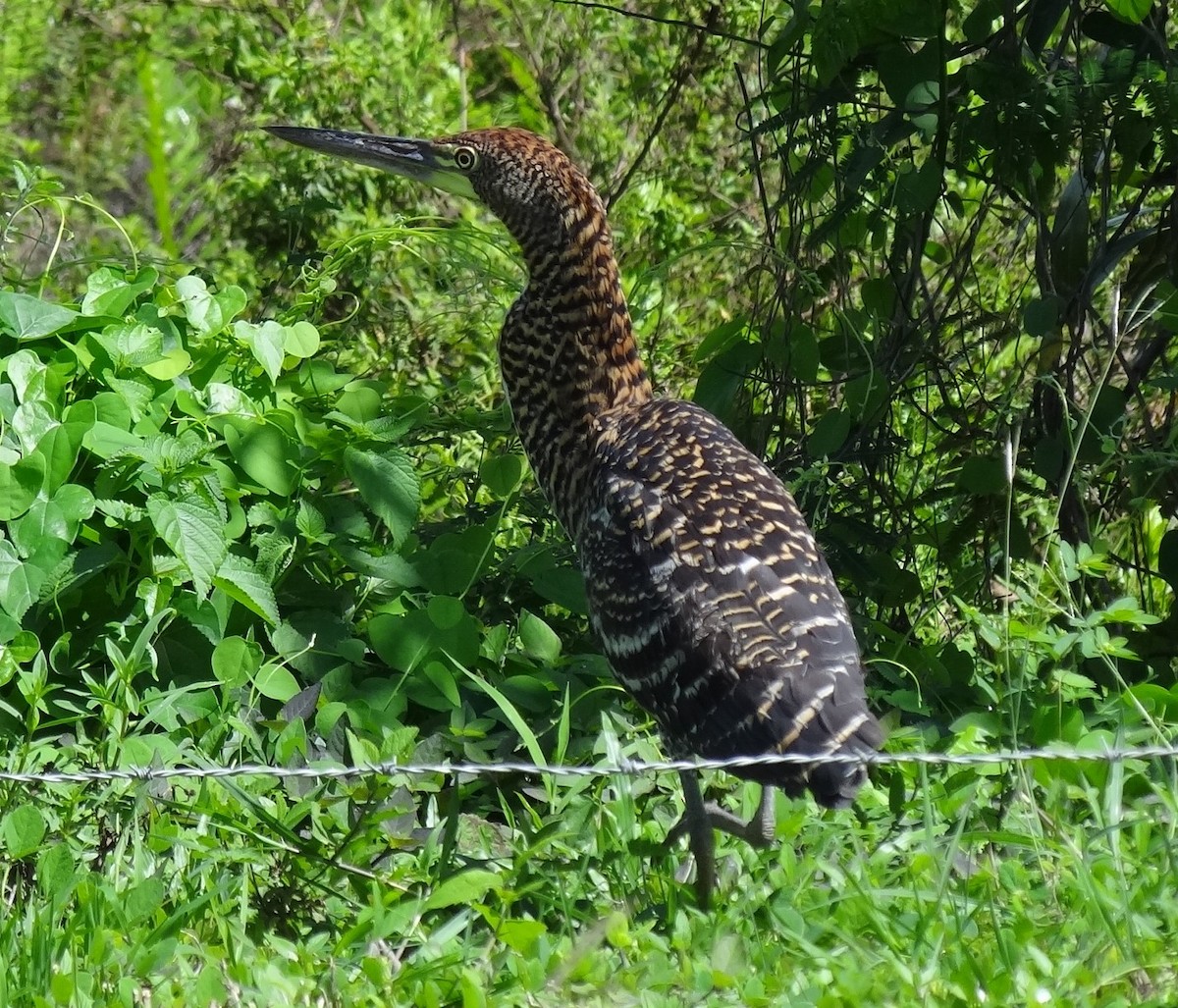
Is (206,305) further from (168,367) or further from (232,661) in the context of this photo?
(232,661)

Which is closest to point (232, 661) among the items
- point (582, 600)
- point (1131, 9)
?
point (582, 600)

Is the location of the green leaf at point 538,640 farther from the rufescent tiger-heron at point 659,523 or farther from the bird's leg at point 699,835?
Answer: the bird's leg at point 699,835

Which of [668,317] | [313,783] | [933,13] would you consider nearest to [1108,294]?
[933,13]

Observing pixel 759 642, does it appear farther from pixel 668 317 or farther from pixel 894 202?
pixel 668 317

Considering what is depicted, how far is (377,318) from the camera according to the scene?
700cm

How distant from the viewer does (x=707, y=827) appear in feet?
12.0

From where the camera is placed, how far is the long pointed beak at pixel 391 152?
15.6ft

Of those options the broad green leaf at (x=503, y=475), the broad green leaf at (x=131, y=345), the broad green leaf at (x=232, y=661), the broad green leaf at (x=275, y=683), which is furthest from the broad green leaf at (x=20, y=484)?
the broad green leaf at (x=503, y=475)

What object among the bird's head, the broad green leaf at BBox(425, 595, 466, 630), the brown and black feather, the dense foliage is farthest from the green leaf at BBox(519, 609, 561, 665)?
the bird's head

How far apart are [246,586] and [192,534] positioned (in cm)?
23

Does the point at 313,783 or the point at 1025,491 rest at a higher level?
the point at 1025,491

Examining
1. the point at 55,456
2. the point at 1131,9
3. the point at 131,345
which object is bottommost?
the point at 55,456

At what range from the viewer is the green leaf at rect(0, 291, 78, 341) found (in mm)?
4461

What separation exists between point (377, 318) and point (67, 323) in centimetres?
259
